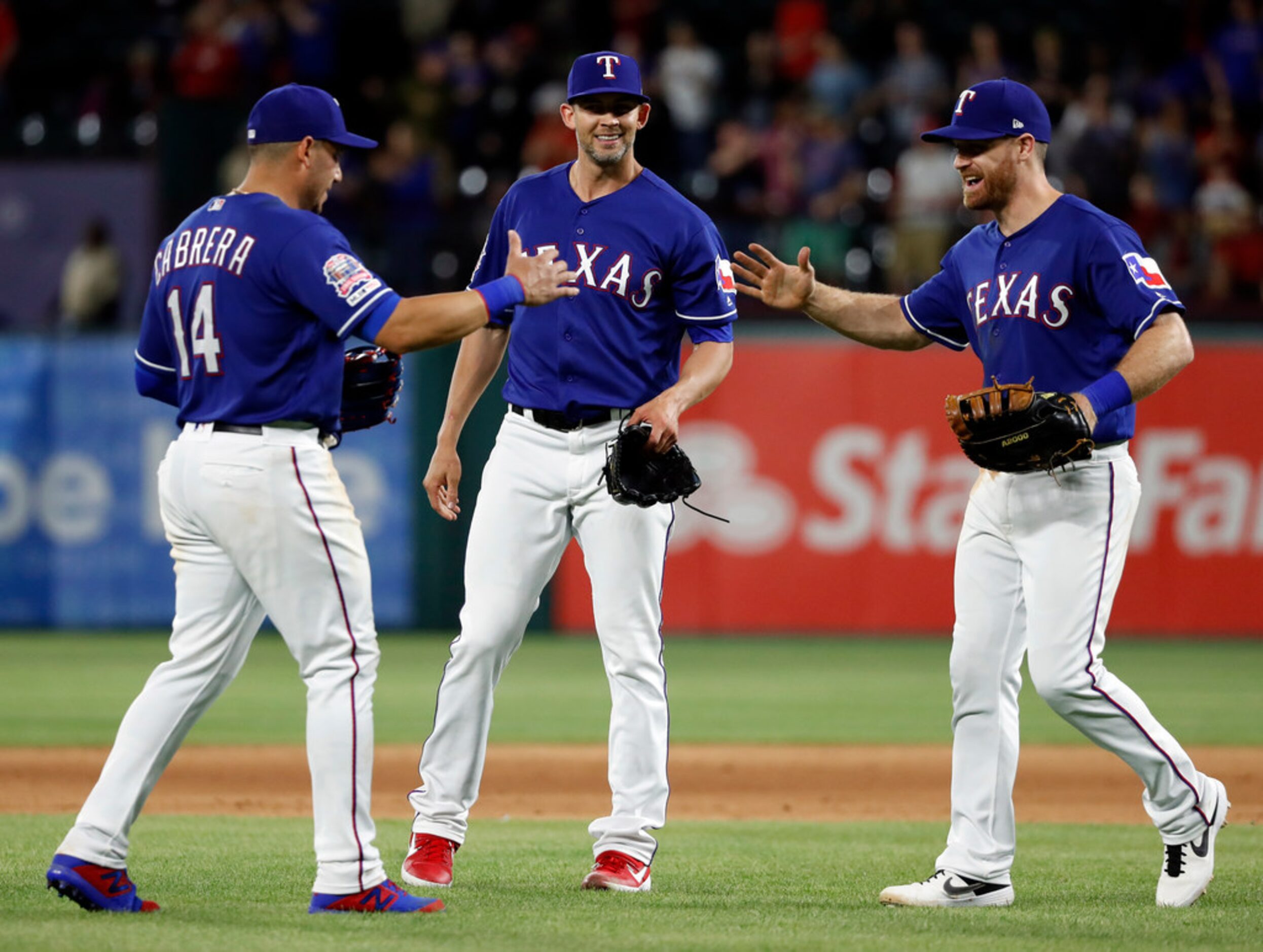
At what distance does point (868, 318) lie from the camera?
18.7 ft

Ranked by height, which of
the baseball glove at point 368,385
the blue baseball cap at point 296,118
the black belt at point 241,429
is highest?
the blue baseball cap at point 296,118

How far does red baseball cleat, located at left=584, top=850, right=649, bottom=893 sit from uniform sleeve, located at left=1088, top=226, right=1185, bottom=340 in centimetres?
207

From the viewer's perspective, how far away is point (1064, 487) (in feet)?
16.7

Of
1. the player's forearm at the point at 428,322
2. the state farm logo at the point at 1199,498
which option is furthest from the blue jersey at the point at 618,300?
the state farm logo at the point at 1199,498

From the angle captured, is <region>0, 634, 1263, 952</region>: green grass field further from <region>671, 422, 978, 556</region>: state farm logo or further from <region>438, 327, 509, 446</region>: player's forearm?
<region>671, 422, 978, 556</region>: state farm logo

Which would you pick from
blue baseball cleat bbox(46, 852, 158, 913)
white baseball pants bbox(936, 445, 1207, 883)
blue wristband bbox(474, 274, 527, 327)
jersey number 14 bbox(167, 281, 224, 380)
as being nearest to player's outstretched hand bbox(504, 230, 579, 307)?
blue wristband bbox(474, 274, 527, 327)

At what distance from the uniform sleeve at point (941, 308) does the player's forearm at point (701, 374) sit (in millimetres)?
585

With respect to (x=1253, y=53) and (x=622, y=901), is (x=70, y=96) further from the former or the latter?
(x=622, y=901)

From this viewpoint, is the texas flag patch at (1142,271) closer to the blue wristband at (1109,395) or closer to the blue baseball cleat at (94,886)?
the blue wristband at (1109,395)

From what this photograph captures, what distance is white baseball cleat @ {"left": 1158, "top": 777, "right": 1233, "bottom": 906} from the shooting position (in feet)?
16.6

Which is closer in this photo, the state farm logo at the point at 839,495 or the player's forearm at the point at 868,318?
the player's forearm at the point at 868,318

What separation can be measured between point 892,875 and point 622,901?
1060 mm

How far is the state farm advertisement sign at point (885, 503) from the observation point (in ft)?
47.2

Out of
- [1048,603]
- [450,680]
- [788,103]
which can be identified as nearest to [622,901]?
[450,680]
